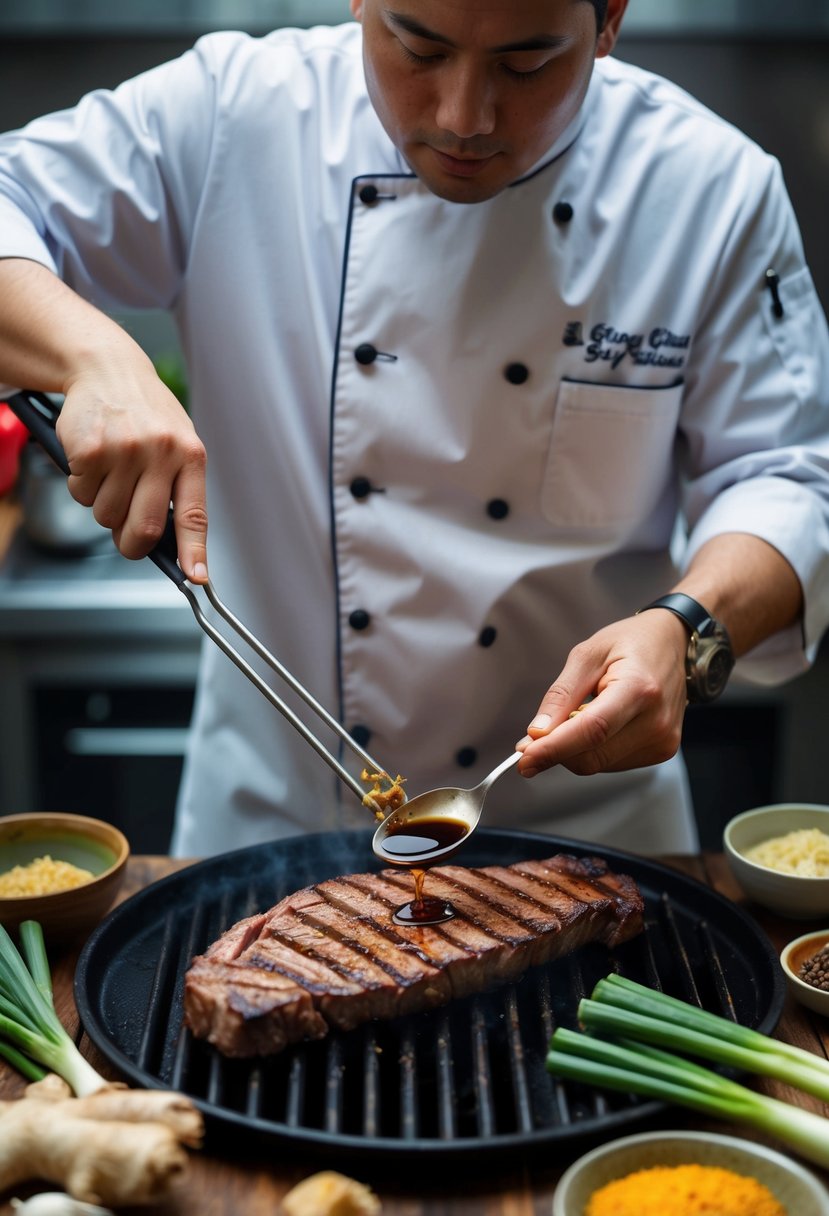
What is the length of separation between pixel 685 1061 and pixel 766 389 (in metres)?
1.43

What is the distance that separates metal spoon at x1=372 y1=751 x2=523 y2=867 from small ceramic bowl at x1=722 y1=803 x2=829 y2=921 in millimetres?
505

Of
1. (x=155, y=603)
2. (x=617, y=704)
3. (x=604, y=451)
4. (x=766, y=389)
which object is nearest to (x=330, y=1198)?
(x=617, y=704)

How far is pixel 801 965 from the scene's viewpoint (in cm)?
210

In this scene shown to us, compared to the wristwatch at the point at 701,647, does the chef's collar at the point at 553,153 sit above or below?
above

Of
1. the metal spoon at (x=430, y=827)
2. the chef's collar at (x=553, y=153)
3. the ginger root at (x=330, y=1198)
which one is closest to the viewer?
the ginger root at (x=330, y=1198)

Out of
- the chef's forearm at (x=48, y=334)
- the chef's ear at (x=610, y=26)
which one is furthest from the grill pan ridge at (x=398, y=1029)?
the chef's ear at (x=610, y=26)

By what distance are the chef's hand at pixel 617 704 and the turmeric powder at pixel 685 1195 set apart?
62 cm

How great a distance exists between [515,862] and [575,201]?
1.33 metres

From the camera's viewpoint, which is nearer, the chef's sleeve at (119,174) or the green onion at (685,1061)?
the green onion at (685,1061)

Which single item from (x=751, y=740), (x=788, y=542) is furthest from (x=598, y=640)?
(x=751, y=740)

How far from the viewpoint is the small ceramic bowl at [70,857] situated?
2180mm

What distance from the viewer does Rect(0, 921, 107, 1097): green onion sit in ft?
5.94

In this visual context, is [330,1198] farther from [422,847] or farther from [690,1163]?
[422,847]

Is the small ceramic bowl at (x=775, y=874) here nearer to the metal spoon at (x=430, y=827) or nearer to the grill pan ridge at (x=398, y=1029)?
the grill pan ridge at (x=398, y=1029)
